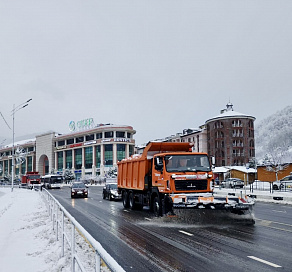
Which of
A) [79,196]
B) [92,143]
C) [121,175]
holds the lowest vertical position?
[79,196]

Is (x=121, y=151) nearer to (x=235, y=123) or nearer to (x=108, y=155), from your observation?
(x=108, y=155)

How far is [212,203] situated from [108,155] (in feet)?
324

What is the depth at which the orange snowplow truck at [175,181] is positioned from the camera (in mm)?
13500

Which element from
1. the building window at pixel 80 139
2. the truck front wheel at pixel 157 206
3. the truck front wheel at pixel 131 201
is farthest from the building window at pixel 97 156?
the truck front wheel at pixel 157 206

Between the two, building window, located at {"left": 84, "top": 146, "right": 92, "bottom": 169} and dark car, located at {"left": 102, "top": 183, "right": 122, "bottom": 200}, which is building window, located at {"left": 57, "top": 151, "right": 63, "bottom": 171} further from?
dark car, located at {"left": 102, "top": 183, "right": 122, "bottom": 200}

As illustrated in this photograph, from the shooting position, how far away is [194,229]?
1232 centimetres

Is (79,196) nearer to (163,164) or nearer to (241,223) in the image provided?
(163,164)

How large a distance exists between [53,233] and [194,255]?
4842mm

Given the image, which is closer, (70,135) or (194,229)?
(194,229)

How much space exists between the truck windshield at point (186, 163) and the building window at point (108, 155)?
95.8 m

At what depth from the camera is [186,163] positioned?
49.9 ft

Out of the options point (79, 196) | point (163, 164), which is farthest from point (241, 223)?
point (79, 196)

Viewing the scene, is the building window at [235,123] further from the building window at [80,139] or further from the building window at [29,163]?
the building window at [29,163]

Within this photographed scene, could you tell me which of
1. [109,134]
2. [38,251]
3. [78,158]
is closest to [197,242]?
[38,251]
